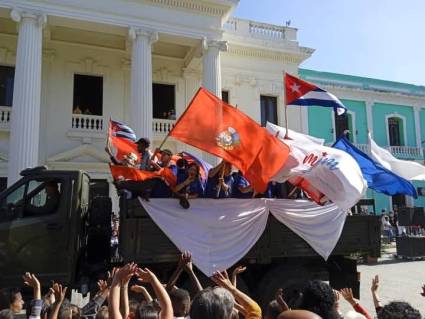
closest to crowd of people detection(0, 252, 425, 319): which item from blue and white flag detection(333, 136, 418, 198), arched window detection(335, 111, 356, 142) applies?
blue and white flag detection(333, 136, 418, 198)

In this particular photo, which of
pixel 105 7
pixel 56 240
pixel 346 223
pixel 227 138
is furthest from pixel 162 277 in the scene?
pixel 105 7

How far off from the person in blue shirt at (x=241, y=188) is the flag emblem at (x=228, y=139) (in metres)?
0.52

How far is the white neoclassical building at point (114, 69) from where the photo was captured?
13312 mm

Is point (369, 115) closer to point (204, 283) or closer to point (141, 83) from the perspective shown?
point (141, 83)

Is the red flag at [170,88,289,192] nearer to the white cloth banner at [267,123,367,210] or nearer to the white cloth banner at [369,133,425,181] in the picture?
the white cloth banner at [267,123,367,210]

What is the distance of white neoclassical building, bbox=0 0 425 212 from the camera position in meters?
13.3

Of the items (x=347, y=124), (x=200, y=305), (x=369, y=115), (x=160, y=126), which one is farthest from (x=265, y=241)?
(x=369, y=115)

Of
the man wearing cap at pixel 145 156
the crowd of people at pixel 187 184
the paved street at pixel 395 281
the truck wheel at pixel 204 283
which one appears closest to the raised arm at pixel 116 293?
the crowd of people at pixel 187 184

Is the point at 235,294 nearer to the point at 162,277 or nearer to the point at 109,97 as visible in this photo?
the point at 162,277

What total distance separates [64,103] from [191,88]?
A: 5.18m

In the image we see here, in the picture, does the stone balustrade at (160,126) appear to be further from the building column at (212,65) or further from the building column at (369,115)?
the building column at (369,115)

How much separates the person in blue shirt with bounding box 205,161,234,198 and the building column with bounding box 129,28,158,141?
849 cm

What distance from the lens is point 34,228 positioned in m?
5.25

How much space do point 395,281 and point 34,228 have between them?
8466mm
